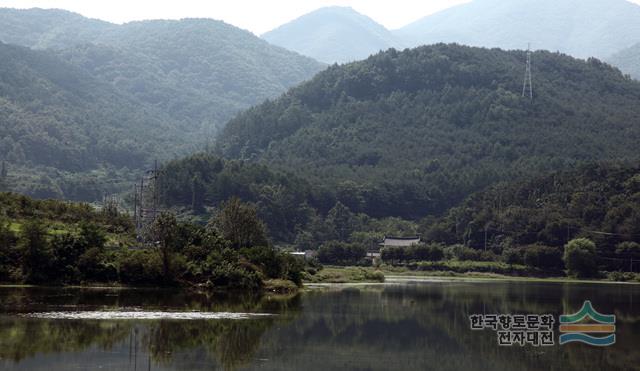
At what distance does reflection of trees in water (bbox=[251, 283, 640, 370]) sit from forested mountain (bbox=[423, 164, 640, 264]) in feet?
160

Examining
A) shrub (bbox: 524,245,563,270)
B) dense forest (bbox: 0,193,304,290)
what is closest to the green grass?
dense forest (bbox: 0,193,304,290)

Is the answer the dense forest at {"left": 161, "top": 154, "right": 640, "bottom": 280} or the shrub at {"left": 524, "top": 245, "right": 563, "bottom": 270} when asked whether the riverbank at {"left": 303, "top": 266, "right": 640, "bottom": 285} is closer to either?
the dense forest at {"left": 161, "top": 154, "right": 640, "bottom": 280}

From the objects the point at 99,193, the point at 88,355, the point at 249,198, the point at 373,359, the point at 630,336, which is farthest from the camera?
the point at 99,193

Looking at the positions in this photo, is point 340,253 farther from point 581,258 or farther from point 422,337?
point 422,337

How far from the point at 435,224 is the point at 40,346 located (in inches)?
4213

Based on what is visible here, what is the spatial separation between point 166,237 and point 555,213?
7052 cm

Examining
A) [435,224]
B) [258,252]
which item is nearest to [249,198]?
[435,224]

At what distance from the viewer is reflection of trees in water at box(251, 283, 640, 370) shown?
40188mm

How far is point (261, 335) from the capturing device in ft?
145

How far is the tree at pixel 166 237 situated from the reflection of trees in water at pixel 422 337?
9.10 m

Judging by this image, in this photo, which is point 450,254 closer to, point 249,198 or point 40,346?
point 249,198

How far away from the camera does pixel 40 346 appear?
37469 millimetres

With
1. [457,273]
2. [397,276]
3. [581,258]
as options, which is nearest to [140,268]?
[397,276]

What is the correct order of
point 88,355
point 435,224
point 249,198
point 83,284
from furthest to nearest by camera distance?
point 249,198 → point 435,224 → point 83,284 → point 88,355
